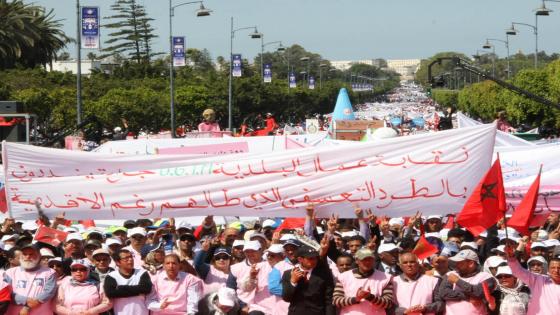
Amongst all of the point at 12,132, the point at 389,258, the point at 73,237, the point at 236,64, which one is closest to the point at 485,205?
the point at 389,258

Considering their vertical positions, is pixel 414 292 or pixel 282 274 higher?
pixel 282 274

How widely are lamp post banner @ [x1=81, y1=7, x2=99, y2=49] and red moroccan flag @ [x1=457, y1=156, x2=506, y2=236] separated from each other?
20.4 metres

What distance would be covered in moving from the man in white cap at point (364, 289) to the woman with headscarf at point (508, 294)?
767mm

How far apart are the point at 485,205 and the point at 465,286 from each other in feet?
3.86

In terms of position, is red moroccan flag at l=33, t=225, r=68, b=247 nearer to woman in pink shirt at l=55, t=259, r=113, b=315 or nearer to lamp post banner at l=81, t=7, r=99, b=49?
woman in pink shirt at l=55, t=259, r=113, b=315

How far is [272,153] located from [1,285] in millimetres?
2643

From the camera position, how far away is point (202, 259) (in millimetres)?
10016

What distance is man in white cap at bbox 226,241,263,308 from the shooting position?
962 cm

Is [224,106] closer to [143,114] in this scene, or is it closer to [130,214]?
[143,114]

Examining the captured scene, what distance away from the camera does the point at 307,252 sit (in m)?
8.70

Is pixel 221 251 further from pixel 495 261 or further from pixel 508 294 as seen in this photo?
pixel 508 294

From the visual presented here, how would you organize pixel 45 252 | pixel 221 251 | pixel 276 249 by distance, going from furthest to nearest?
pixel 45 252
pixel 221 251
pixel 276 249

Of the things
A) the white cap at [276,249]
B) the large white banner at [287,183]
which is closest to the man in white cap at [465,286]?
the white cap at [276,249]

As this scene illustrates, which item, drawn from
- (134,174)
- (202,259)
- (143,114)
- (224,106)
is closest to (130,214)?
(134,174)
